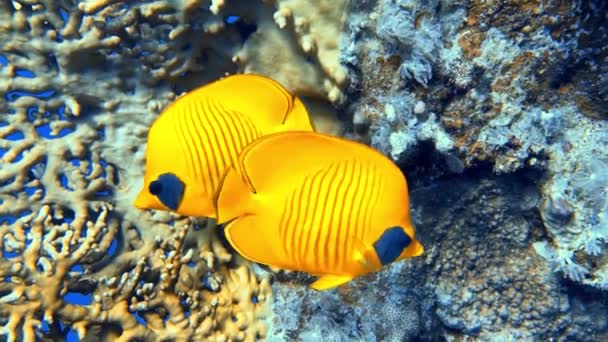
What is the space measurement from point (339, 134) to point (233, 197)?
131 centimetres

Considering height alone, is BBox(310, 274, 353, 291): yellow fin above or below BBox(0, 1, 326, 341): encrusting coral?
above

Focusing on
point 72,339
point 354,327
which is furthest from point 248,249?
point 72,339

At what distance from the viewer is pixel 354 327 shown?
256 cm

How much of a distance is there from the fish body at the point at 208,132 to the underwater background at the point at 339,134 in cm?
71

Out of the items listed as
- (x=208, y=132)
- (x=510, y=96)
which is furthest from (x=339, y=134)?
(x=208, y=132)

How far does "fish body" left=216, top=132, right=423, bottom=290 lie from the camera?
156 centimetres

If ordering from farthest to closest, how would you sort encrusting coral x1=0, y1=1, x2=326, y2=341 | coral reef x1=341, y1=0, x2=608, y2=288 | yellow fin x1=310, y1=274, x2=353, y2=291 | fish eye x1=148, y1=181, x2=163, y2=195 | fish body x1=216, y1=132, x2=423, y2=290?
1. encrusting coral x1=0, y1=1, x2=326, y2=341
2. coral reef x1=341, y1=0, x2=608, y2=288
3. fish eye x1=148, y1=181, x2=163, y2=195
4. yellow fin x1=310, y1=274, x2=353, y2=291
5. fish body x1=216, y1=132, x2=423, y2=290

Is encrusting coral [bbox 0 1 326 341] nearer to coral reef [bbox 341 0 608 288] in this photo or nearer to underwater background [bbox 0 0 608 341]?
underwater background [bbox 0 0 608 341]

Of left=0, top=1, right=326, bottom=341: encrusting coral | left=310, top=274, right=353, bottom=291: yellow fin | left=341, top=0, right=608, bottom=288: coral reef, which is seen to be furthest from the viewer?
left=0, top=1, right=326, bottom=341: encrusting coral

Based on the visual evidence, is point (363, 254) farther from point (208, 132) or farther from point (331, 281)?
point (208, 132)

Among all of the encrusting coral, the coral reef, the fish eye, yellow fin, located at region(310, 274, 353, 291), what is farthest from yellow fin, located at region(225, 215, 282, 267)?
the encrusting coral

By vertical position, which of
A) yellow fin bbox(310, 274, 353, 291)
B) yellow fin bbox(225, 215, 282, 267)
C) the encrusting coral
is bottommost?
the encrusting coral

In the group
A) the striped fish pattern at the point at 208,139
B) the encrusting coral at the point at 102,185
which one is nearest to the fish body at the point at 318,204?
the striped fish pattern at the point at 208,139

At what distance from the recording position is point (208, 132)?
1835mm
